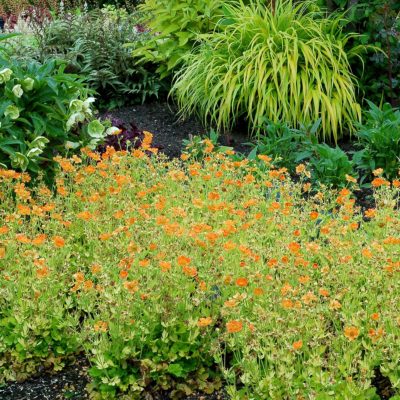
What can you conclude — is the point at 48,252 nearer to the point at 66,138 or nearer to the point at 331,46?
the point at 66,138

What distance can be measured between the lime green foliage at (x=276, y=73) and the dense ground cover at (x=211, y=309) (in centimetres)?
221

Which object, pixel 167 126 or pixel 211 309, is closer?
pixel 211 309

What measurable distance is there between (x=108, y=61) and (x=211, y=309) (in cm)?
452

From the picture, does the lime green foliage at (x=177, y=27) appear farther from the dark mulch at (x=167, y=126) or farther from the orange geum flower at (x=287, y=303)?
the orange geum flower at (x=287, y=303)

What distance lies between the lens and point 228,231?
3551mm

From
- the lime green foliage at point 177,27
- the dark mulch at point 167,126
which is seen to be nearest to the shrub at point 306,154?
the dark mulch at point 167,126

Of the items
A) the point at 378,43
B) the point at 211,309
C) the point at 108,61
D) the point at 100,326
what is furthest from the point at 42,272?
the point at 108,61

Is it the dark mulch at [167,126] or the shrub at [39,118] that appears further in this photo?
the dark mulch at [167,126]

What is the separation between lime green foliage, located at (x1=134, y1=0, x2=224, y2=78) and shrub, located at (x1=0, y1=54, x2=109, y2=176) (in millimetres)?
1985

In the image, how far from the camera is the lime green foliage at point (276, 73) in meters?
6.20

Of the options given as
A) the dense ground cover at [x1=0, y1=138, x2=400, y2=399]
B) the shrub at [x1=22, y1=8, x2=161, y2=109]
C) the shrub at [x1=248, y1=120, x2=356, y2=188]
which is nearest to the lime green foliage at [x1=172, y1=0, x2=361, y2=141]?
the shrub at [x1=248, y1=120, x2=356, y2=188]

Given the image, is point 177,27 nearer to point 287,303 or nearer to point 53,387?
point 53,387

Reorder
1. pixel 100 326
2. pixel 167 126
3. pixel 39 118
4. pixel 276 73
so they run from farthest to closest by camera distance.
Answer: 1. pixel 167 126
2. pixel 276 73
3. pixel 39 118
4. pixel 100 326

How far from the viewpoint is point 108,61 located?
7.45 m
